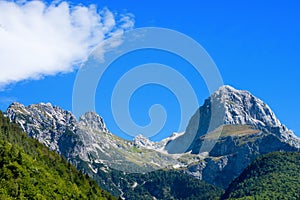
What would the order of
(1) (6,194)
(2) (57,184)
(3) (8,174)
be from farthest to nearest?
1. (2) (57,184)
2. (3) (8,174)
3. (1) (6,194)

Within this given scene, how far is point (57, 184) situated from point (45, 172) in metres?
8.53

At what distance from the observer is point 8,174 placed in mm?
157375

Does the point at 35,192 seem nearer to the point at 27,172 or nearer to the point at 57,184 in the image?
the point at 27,172

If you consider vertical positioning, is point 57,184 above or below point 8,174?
above

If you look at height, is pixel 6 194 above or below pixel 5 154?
below

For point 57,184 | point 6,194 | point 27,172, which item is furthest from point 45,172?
point 6,194

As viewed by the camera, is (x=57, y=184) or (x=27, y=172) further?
(x=57, y=184)

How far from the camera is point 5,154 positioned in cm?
17138

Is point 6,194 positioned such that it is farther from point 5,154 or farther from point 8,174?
point 5,154

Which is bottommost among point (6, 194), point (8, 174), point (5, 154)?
point (6, 194)

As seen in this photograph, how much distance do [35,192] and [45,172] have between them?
3619cm

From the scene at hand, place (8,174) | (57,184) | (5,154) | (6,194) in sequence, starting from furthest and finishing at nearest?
(57,184) < (5,154) < (8,174) < (6,194)

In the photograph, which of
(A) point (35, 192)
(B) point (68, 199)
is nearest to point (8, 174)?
(A) point (35, 192)

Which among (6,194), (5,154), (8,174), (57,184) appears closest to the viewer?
(6,194)
